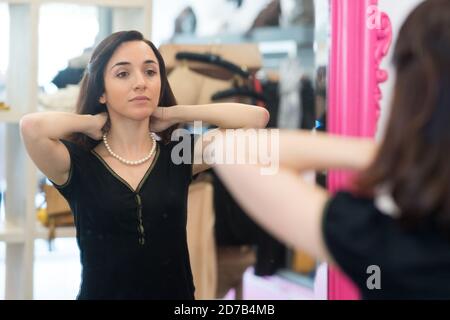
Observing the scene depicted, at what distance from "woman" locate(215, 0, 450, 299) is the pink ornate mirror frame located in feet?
2.45

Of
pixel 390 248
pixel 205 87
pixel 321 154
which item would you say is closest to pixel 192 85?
pixel 205 87

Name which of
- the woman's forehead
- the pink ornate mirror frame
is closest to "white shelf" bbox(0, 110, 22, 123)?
the woman's forehead

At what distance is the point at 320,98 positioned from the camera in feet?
4.57

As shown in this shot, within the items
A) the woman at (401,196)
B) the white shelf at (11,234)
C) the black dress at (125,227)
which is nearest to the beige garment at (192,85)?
the black dress at (125,227)

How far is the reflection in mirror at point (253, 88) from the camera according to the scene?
1.28m

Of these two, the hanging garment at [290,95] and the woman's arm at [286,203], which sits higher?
the hanging garment at [290,95]

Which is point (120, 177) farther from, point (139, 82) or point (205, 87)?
point (205, 87)

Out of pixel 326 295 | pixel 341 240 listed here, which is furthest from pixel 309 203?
Result: pixel 326 295

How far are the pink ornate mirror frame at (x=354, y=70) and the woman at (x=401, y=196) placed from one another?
2.45 feet

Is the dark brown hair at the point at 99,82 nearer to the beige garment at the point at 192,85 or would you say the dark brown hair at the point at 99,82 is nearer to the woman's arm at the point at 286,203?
the beige garment at the point at 192,85

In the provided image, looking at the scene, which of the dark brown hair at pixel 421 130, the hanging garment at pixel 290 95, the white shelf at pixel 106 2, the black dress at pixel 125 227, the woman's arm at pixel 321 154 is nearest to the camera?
the dark brown hair at pixel 421 130

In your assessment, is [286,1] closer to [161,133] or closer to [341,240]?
[161,133]

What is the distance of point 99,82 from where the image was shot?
1096mm

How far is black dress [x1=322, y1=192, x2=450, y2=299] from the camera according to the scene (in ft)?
2.03
